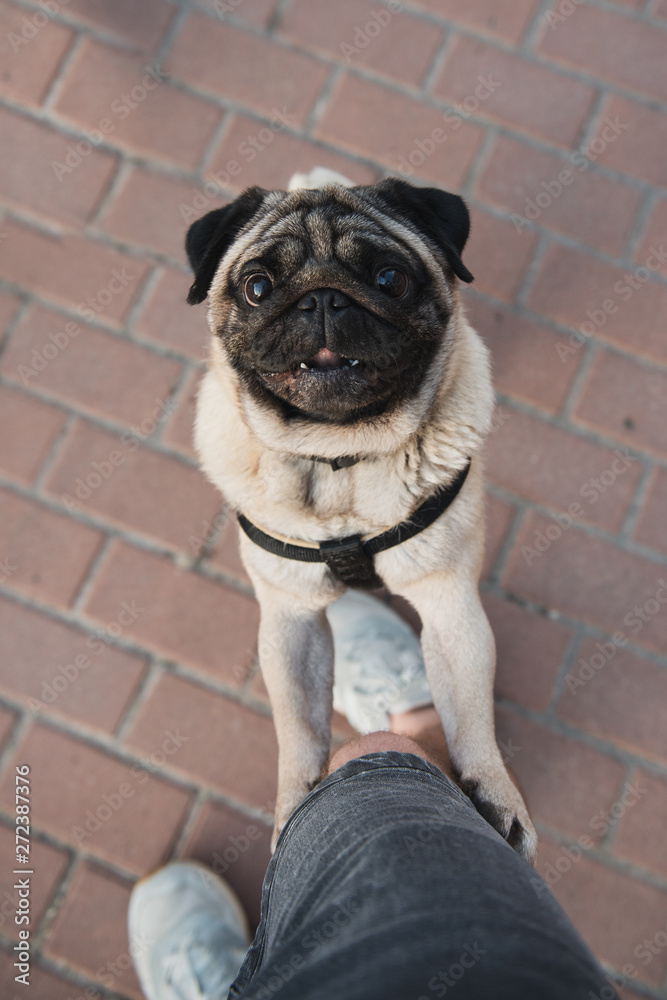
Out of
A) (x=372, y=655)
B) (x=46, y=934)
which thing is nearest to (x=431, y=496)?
(x=372, y=655)

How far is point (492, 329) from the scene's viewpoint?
2.74 m

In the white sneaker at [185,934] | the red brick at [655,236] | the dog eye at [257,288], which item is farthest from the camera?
the red brick at [655,236]

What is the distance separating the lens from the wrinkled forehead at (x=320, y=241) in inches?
66.1

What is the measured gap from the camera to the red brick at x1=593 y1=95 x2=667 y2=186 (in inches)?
111

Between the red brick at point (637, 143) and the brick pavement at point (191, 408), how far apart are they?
0.01 meters

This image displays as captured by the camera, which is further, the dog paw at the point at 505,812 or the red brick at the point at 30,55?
the red brick at the point at 30,55

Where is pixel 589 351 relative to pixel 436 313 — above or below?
above

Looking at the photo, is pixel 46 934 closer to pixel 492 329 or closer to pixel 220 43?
pixel 492 329

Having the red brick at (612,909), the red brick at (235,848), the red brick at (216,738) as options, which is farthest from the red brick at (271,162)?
the red brick at (612,909)

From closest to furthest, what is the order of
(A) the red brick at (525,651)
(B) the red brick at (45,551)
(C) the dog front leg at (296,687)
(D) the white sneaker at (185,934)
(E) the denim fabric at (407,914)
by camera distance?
(E) the denim fabric at (407,914), (C) the dog front leg at (296,687), (D) the white sneaker at (185,934), (A) the red brick at (525,651), (B) the red brick at (45,551)

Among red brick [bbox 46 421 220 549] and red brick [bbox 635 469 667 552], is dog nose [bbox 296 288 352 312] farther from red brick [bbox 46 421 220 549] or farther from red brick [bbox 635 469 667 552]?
red brick [bbox 635 469 667 552]

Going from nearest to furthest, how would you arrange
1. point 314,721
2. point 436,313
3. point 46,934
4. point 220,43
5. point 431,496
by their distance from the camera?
point 436,313
point 431,496
point 314,721
point 46,934
point 220,43

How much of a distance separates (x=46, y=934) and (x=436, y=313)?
8.79 ft

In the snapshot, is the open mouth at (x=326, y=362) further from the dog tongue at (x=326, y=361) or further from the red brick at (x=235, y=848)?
the red brick at (x=235, y=848)
